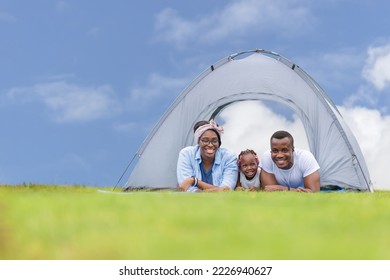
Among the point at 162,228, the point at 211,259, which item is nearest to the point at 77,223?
the point at 162,228

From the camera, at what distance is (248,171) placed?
23.1ft

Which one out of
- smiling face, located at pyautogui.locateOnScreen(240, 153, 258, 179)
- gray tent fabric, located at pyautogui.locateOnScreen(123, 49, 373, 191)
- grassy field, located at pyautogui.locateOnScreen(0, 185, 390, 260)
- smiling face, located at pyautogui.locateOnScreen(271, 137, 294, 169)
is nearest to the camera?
grassy field, located at pyautogui.locateOnScreen(0, 185, 390, 260)

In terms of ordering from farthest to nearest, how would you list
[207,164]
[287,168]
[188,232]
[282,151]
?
[207,164] → [287,168] → [282,151] → [188,232]

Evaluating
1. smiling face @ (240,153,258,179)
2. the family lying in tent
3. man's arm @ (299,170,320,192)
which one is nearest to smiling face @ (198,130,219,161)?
the family lying in tent

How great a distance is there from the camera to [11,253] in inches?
90.8

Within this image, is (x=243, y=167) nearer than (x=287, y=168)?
No

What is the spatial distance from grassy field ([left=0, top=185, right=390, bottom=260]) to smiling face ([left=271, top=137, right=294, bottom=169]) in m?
3.07

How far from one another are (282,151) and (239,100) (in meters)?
1.88

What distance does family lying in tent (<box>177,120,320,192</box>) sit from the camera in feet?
22.2

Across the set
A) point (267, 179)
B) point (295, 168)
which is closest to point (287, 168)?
point (295, 168)

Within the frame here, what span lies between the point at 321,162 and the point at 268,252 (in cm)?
585

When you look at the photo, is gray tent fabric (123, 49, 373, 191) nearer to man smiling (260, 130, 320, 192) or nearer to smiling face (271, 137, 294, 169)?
man smiling (260, 130, 320, 192)

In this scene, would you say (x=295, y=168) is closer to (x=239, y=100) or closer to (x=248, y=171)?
(x=248, y=171)

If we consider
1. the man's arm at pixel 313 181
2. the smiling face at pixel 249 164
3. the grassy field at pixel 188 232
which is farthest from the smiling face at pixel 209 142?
the grassy field at pixel 188 232
